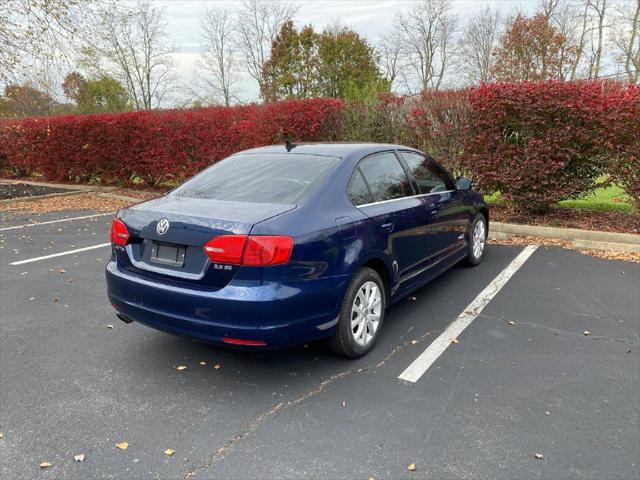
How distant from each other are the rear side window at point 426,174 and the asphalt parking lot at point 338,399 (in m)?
1.15

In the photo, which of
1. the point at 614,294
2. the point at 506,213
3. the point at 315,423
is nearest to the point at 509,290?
the point at 614,294

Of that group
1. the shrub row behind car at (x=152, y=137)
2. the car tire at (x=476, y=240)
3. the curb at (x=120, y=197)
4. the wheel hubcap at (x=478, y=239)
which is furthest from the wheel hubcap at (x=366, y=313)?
the curb at (x=120, y=197)

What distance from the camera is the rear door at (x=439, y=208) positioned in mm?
4520

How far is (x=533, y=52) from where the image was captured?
2217 cm

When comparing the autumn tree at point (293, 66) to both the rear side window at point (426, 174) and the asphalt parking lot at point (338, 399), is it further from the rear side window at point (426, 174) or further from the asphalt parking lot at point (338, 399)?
the asphalt parking lot at point (338, 399)

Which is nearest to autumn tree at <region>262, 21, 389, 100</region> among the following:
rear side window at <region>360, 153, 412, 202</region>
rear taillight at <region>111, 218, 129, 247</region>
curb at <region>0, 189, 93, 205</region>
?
curb at <region>0, 189, 93, 205</region>

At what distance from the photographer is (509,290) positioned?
5.05m

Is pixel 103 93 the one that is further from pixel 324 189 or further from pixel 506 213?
pixel 324 189

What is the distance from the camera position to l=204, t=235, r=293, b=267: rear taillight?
9.35 ft

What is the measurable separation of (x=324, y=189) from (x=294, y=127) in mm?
6857

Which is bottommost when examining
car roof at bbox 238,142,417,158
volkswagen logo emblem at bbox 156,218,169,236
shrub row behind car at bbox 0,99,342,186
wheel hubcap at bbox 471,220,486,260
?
wheel hubcap at bbox 471,220,486,260

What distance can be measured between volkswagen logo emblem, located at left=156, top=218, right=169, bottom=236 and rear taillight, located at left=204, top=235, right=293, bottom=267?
15.7 inches

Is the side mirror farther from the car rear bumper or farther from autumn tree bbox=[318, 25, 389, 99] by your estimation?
autumn tree bbox=[318, 25, 389, 99]

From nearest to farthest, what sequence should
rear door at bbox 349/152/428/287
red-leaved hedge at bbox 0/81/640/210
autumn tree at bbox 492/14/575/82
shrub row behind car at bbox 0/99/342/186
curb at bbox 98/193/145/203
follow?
rear door at bbox 349/152/428/287, red-leaved hedge at bbox 0/81/640/210, shrub row behind car at bbox 0/99/342/186, curb at bbox 98/193/145/203, autumn tree at bbox 492/14/575/82
